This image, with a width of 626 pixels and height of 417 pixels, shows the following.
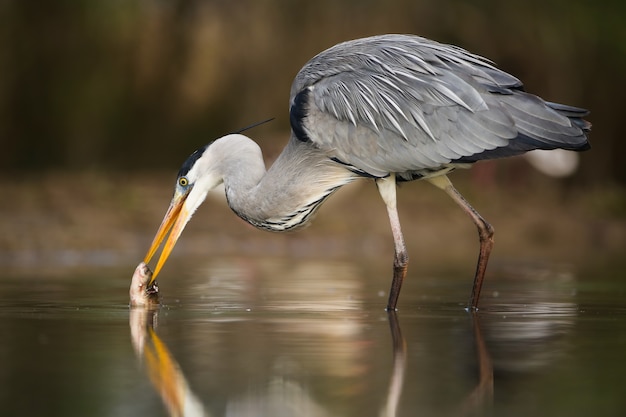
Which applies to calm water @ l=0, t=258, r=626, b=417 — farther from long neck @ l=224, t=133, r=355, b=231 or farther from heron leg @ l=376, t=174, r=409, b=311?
→ long neck @ l=224, t=133, r=355, b=231

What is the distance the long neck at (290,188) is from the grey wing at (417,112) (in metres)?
0.12

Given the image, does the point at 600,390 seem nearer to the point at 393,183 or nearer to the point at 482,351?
the point at 482,351

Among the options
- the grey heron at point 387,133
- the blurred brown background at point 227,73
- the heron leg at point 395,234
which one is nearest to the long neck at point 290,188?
the grey heron at point 387,133

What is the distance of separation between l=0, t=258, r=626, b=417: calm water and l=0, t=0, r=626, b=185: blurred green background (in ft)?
25.8

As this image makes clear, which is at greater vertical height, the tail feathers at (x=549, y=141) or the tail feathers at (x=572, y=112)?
the tail feathers at (x=572, y=112)

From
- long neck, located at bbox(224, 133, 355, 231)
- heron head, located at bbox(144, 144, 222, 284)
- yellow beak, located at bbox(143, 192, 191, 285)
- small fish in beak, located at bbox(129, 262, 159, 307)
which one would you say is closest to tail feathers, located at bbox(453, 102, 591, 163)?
long neck, located at bbox(224, 133, 355, 231)

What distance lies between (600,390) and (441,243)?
32.8 feet

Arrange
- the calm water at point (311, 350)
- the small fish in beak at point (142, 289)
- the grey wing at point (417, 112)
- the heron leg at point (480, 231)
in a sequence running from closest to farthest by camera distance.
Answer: the calm water at point (311, 350), the grey wing at point (417, 112), the small fish in beak at point (142, 289), the heron leg at point (480, 231)

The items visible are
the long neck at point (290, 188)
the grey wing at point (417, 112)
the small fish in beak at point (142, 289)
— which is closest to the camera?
the grey wing at point (417, 112)

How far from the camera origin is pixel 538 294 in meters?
8.35

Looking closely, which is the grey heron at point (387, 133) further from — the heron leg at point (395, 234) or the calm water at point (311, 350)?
the calm water at point (311, 350)

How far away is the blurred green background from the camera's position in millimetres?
16578

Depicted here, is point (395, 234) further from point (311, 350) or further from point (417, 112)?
point (311, 350)

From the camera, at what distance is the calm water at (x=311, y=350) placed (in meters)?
4.27
